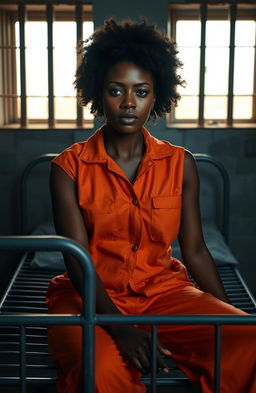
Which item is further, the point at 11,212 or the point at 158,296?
the point at 11,212

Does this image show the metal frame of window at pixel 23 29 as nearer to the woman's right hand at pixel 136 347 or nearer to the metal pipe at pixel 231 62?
the metal pipe at pixel 231 62

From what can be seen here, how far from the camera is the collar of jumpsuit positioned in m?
1.55

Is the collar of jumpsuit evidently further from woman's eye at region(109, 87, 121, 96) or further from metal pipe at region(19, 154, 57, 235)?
metal pipe at region(19, 154, 57, 235)

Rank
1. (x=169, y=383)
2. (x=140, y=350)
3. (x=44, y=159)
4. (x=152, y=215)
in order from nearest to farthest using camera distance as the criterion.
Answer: (x=140, y=350), (x=169, y=383), (x=152, y=215), (x=44, y=159)

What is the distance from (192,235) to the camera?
5.43ft

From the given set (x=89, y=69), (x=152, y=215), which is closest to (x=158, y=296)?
(x=152, y=215)

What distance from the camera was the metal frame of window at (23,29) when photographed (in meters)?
3.07

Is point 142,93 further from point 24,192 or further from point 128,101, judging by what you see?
point 24,192

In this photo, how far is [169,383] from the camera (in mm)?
1477

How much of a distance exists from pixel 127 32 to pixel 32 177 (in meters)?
1.65

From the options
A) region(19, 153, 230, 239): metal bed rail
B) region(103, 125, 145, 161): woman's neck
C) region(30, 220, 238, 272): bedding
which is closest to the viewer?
region(103, 125, 145, 161): woman's neck

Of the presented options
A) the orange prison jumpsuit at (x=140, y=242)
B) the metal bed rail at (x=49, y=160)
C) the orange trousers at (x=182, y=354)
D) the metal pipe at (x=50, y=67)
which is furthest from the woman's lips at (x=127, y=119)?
the metal pipe at (x=50, y=67)

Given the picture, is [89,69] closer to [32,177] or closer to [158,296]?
[158,296]

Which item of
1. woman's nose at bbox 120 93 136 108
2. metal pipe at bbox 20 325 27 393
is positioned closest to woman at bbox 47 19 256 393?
woman's nose at bbox 120 93 136 108
